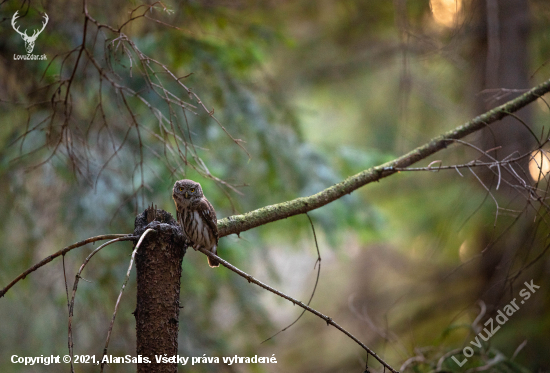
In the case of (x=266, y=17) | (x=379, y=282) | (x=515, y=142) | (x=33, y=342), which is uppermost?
(x=266, y=17)

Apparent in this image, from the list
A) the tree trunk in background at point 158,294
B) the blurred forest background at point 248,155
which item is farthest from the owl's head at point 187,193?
the tree trunk in background at point 158,294

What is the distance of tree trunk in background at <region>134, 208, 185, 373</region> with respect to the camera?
1894 millimetres

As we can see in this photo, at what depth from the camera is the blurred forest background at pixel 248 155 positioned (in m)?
2.74

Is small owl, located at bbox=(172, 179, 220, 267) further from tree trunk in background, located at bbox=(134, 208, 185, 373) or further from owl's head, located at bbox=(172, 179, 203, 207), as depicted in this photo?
tree trunk in background, located at bbox=(134, 208, 185, 373)

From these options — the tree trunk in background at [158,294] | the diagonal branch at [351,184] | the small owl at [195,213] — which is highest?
the small owl at [195,213]

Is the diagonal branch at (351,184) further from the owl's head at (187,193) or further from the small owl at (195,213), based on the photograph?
the owl's head at (187,193)

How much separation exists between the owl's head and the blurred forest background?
22 centimetres

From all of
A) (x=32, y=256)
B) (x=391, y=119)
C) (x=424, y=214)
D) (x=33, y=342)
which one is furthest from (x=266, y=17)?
(x=33, y=342)

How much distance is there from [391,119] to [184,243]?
650 cm

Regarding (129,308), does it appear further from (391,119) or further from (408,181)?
(391,119)

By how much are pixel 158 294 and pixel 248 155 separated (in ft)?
2.43

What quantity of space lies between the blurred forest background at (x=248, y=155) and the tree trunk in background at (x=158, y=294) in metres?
0.34

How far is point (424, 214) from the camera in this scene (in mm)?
6359

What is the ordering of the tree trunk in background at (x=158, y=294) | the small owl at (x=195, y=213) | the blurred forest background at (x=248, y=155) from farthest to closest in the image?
the small owl at (x=195, y=213)
the blurred forest background at (x=248, y=155)
the tree trunk in background at (x=158, y=294)
